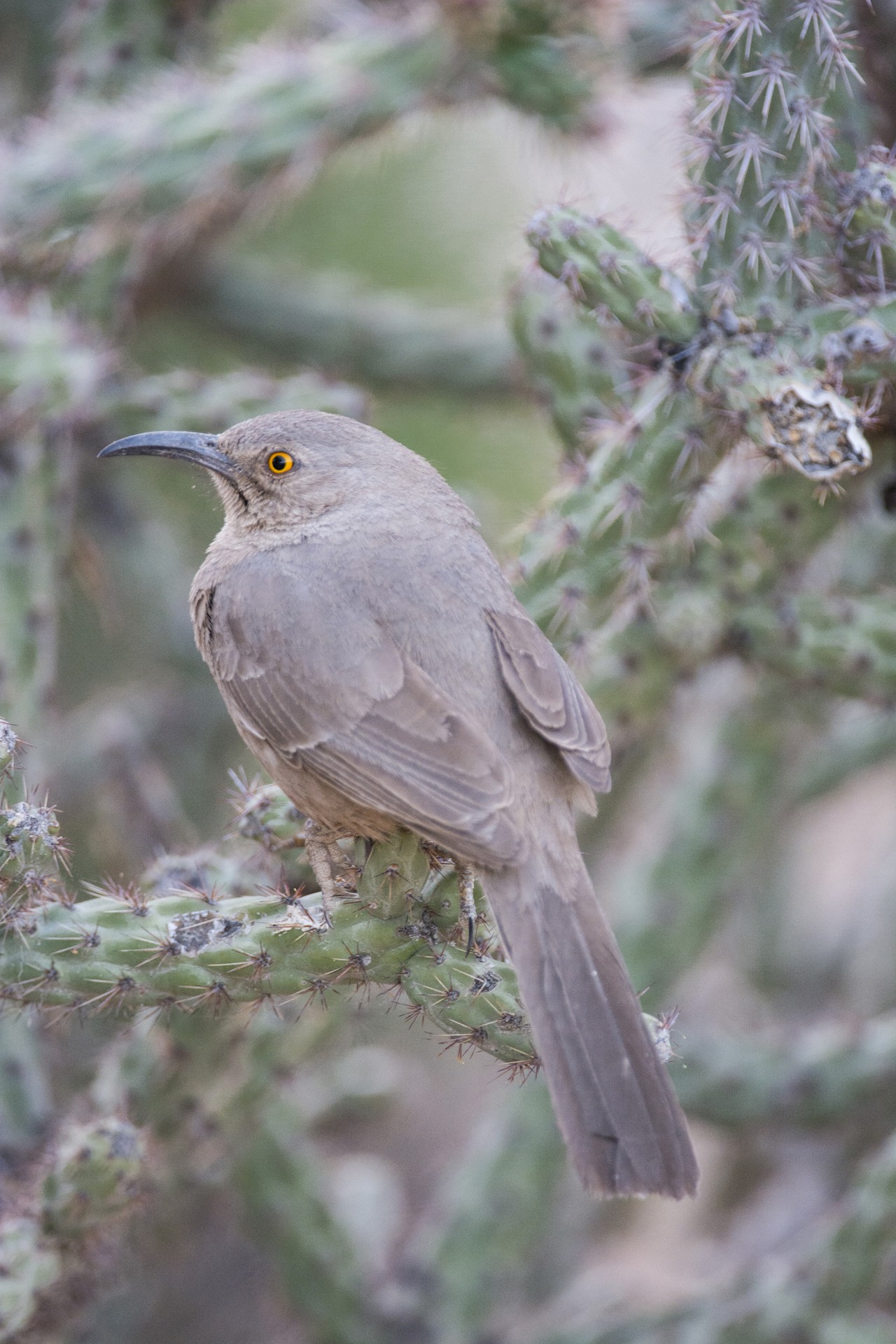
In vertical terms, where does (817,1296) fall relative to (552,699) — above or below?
below

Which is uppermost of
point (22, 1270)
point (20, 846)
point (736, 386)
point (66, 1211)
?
point (736, 386)

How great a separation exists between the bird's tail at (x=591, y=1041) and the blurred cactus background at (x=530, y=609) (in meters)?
0.07

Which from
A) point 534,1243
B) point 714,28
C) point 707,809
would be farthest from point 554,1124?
point 714,28

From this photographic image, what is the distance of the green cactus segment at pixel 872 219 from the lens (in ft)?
9.57

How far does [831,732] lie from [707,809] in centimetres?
77

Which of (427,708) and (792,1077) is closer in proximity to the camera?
(427,708)

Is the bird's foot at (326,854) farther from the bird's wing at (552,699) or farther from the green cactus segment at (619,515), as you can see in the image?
the green cactus segment at (619,515)

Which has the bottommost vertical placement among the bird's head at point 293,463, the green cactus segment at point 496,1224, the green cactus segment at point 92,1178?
the green cactus segment at point 496,1224

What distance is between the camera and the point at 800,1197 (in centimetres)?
495

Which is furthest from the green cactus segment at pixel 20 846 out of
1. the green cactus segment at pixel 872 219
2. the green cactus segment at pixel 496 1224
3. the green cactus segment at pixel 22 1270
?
the green cactus segment at pixel 872 219

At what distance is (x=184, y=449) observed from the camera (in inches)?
131

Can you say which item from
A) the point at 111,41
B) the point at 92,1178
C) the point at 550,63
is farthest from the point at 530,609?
the point at 111,41

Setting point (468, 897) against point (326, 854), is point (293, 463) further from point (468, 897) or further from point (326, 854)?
point (468, 897)

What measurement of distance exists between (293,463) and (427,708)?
2.74 ft
